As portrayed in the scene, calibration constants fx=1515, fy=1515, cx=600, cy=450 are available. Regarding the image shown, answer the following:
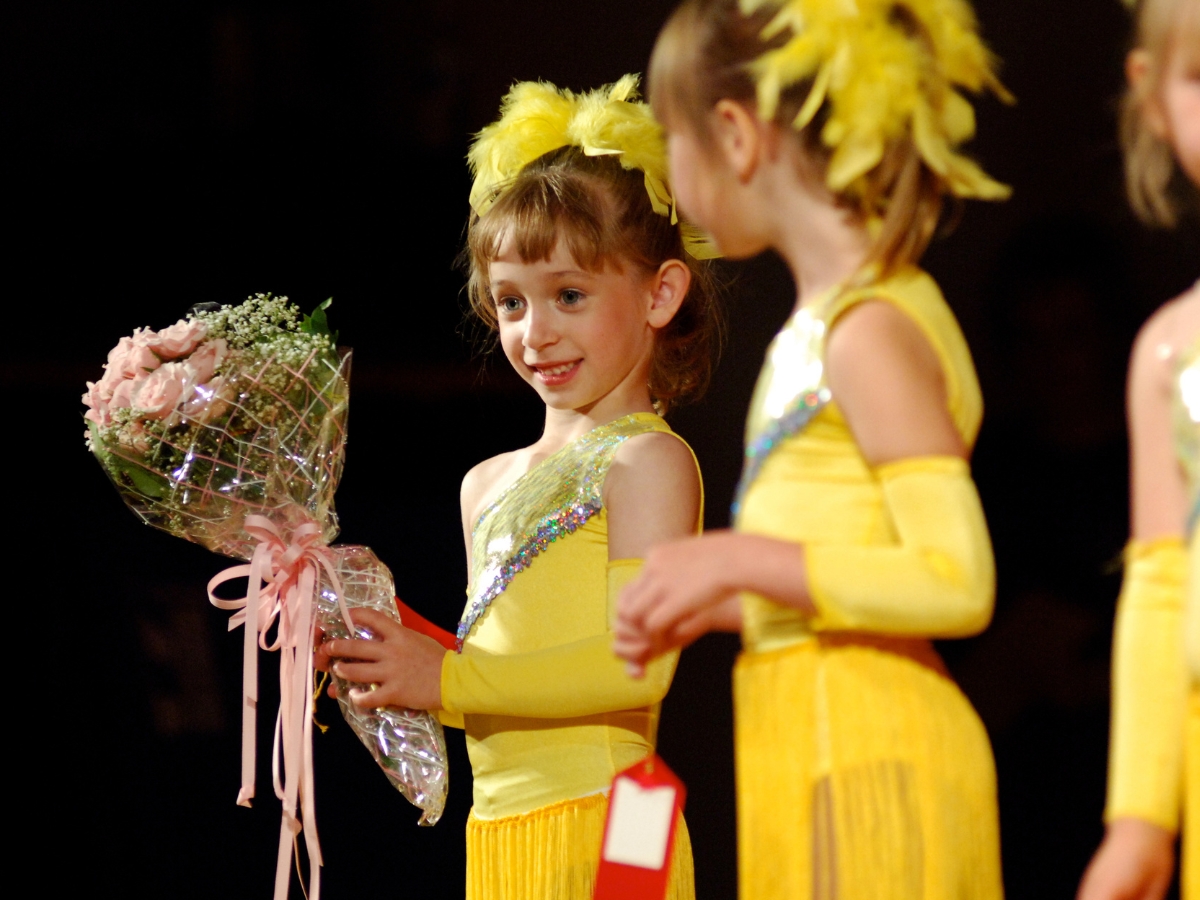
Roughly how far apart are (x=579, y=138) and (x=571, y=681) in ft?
2.20

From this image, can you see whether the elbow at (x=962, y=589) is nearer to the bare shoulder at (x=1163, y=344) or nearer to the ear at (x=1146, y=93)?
the bare shoulder at (x=1163, y=344)

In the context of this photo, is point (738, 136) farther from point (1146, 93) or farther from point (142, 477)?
point (142, 477)

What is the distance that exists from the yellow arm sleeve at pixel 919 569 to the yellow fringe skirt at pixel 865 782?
0.24ft

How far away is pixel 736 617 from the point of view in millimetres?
1200

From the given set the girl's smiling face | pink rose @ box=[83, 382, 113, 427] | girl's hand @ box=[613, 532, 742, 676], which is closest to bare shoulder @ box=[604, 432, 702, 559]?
the girl's smiling face

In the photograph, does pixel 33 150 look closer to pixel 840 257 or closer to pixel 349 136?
pixel 349 136

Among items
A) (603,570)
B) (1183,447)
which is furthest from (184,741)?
(1183,447)

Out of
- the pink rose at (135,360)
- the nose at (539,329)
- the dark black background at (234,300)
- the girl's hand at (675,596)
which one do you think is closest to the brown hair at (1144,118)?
the girl's hand at (675,596)

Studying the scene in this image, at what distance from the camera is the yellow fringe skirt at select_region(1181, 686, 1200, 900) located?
103cm

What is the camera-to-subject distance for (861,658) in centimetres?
119

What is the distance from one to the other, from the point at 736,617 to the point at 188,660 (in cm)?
174

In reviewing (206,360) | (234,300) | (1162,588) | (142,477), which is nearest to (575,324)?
(206,360)

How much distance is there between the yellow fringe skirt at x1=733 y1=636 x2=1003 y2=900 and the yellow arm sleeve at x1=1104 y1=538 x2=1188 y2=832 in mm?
130

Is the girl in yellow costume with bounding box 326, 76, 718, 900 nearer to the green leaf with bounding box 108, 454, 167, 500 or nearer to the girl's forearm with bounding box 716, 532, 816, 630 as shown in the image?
the green leaf with bounding box 108, 454, 167, 500
